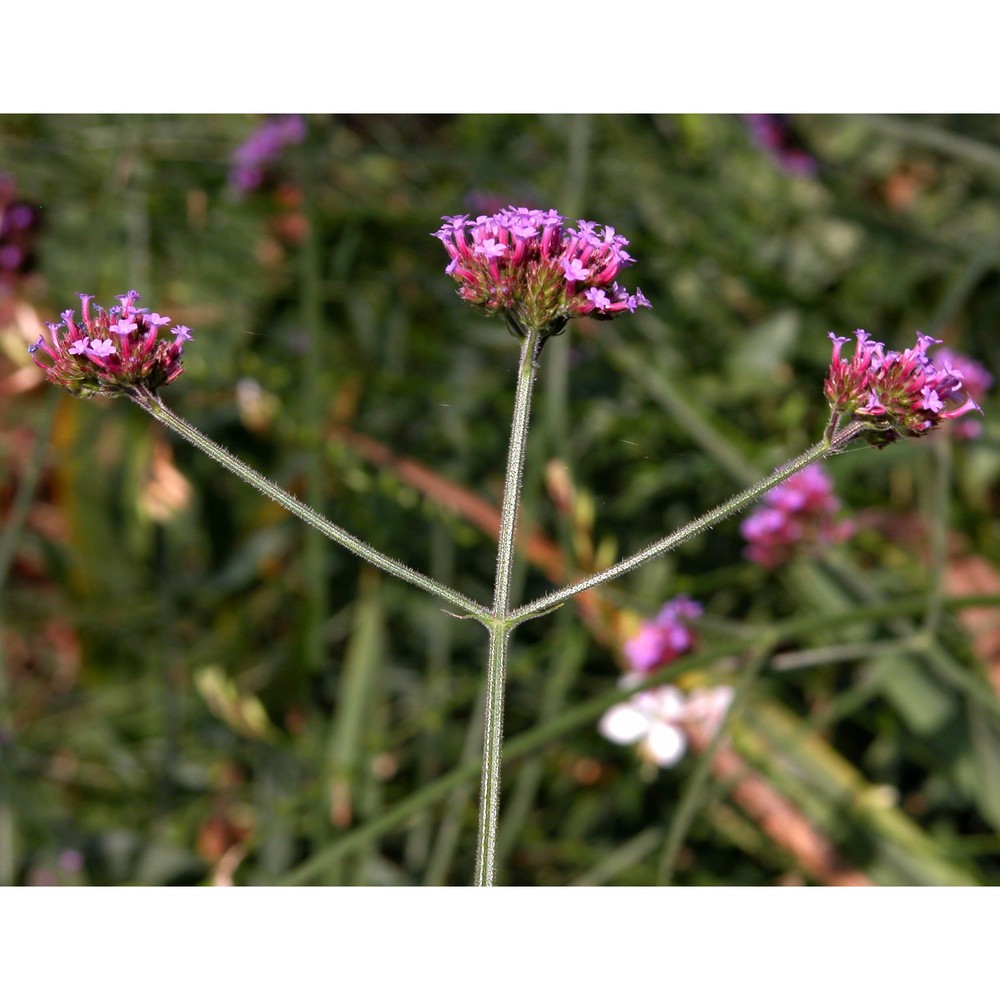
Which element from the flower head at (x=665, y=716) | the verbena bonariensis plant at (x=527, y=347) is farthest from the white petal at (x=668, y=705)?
the verbena bonariensis plant at (x=527, y=347)

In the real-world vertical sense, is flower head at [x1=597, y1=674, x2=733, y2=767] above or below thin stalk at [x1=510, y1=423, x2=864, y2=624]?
below

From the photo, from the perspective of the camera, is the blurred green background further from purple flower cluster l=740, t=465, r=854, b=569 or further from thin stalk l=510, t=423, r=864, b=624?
thin stalk l=510, t=423, r=864, b=624

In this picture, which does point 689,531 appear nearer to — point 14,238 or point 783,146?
point 14,238

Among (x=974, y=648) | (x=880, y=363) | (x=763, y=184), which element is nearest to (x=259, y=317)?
(x=763, y=184)

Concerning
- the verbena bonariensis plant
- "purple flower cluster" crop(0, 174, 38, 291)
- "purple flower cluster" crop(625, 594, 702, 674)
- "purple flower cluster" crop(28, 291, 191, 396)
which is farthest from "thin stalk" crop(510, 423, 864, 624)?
"purple flower cluster" crop(0, 174, 38, 291)

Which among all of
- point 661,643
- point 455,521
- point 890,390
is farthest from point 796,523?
point 890,390

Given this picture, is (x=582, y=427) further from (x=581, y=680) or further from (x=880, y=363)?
(x=880, y=363)
